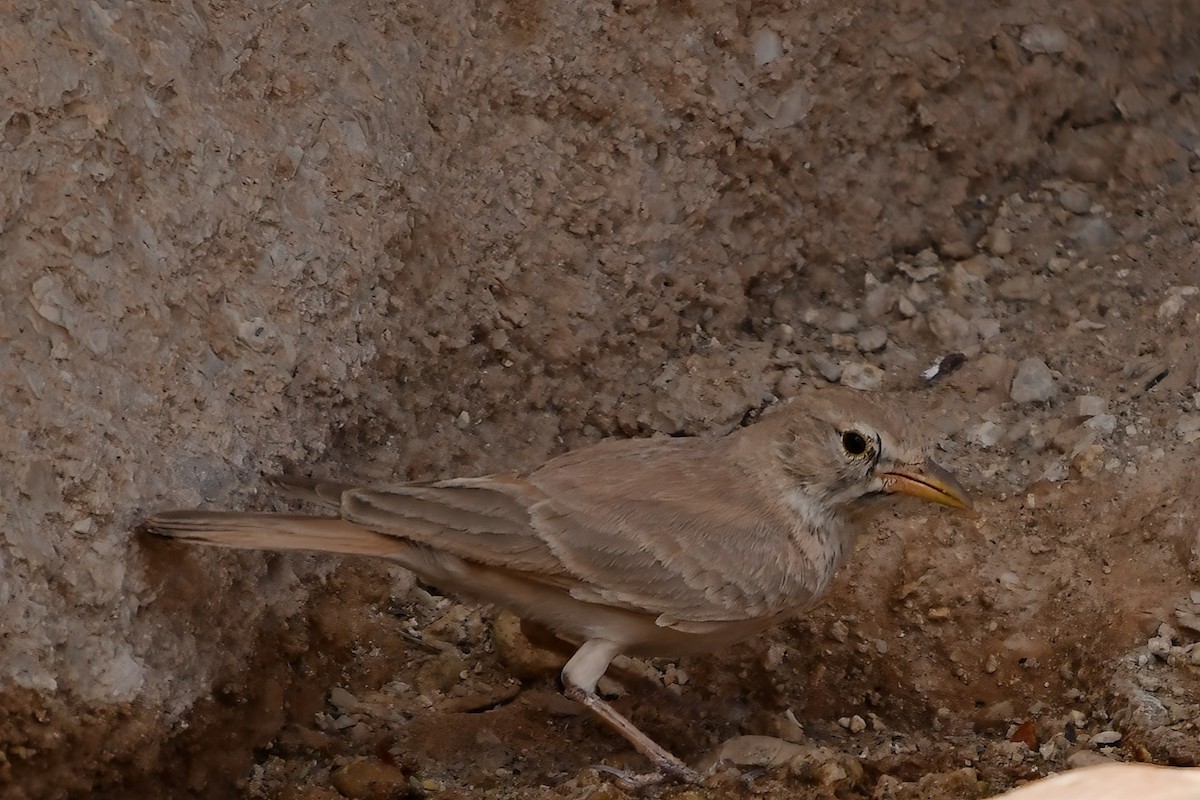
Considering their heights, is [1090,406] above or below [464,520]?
below

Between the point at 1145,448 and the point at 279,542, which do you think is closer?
the point at 279,542

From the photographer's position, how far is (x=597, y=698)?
171 inches

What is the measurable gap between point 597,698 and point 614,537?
1.72 ft

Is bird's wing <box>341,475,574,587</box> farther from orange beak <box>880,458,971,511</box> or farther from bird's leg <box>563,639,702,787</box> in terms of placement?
orange beak <box>880,458,971,511</box>

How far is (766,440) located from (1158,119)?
9.12ft

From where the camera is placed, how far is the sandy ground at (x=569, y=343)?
3668 mm

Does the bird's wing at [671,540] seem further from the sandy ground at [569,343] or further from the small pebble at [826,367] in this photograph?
the small pebble at [826,367]

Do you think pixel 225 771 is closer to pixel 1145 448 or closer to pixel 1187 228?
pixel 1145 448

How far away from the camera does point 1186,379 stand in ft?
16.6

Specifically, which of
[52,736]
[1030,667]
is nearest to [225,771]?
[52,736]

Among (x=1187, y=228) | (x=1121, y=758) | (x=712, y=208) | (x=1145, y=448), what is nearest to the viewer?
(x=1121, y=758)

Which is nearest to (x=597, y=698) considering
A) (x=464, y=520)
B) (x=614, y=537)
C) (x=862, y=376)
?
(x=614, y=537)

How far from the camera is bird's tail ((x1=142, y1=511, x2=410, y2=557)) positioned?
365 cm

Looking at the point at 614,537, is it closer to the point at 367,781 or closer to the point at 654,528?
the point at 654,528
